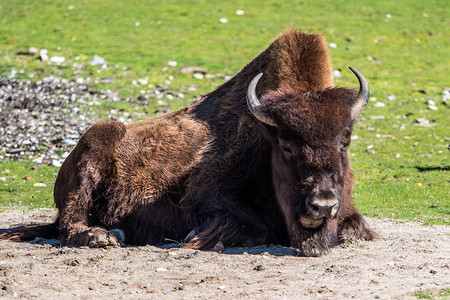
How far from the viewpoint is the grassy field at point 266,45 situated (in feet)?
39.6

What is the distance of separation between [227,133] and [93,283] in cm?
299

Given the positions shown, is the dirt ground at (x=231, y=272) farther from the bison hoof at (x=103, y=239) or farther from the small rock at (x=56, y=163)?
the small rock at (x=56, y=163)

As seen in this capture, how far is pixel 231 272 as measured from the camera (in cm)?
609

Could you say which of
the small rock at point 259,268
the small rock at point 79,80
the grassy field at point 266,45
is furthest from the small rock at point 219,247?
the small rock at point 79,80

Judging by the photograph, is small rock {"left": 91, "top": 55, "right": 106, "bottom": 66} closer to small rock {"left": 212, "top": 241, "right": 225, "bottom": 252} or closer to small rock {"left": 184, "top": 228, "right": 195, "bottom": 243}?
small rock {"left": 184, "top": 228, "right": 195, "bottom": 243}

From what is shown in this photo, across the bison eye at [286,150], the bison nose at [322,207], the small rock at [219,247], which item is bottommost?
the small rock at [219,247]

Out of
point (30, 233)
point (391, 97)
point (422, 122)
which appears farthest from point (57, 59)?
point (30, 233)

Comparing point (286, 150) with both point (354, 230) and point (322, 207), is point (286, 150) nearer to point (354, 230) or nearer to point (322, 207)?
point (322, 207)

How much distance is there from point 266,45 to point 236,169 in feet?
49.0

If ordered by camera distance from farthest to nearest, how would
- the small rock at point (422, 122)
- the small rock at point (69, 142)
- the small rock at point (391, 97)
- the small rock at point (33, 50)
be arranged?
1. the small rock at point (33, 50)
2. the small rock at point (391, 97)
3. the small rock at point (422, 122)
4. the small rock at point (69, 142)

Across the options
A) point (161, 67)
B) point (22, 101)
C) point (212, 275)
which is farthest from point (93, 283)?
point (161, 67)

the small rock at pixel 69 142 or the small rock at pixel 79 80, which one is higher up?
the small rock at pixel 69 142

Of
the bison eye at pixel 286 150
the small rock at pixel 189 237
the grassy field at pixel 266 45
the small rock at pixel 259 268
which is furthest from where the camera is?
the grassy field at pixel 266 45

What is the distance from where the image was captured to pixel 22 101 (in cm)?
1720
